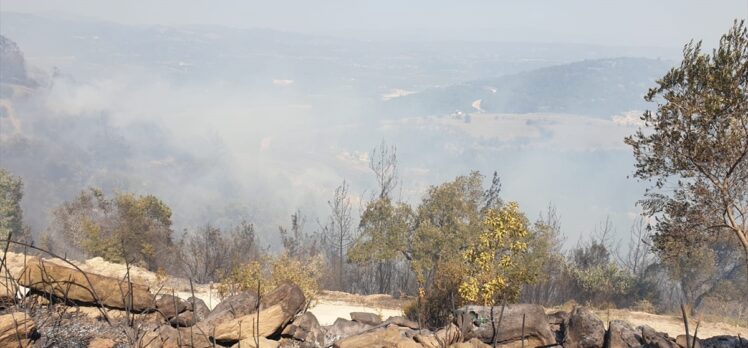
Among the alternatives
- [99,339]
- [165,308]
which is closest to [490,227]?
[165,308]

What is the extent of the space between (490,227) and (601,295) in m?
30.4

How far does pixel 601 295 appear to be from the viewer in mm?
46500

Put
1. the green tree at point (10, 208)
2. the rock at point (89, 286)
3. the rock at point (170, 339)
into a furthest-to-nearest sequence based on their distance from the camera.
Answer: the green tree at point (10, 208) < the rock at point (89, 286) < the rock at point (170, 339)

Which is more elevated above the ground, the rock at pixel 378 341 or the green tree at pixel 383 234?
the rock at pixel 378 341

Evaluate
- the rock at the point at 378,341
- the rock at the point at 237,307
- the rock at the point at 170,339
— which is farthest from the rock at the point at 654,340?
the rock at the point at 170,339

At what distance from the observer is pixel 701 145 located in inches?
778

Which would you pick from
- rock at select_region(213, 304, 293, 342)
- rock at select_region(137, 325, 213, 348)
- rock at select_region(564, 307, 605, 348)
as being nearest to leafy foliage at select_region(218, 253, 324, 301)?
rock at select_region(213, 304, 293, 342)

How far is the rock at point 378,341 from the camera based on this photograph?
15.3 meters

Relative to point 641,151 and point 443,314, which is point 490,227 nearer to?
point 443,314

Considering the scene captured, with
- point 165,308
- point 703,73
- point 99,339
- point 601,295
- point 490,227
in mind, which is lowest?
point 601,295

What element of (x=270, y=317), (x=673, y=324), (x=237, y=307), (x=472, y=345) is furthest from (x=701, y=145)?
(x=237, y=307)

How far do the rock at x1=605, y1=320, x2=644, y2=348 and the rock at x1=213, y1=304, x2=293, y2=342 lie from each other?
34.1 ft

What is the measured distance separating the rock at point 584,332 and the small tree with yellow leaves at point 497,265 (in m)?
3.27

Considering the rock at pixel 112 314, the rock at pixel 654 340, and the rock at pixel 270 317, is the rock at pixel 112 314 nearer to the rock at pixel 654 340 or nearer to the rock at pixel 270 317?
the rock at pixel 270 317
